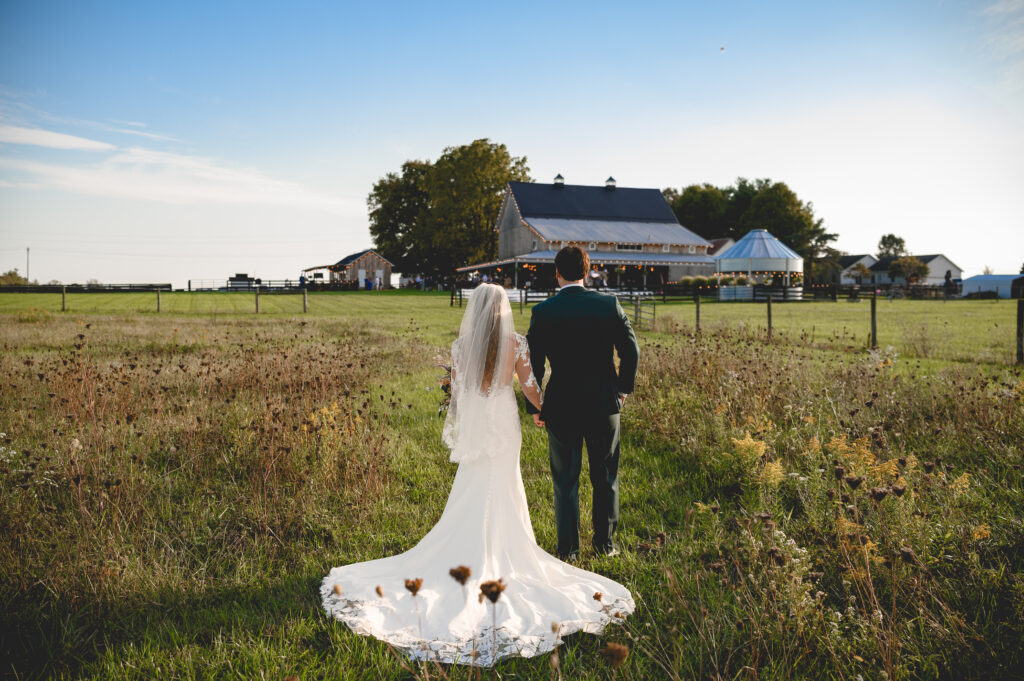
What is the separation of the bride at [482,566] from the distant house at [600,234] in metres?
41.8

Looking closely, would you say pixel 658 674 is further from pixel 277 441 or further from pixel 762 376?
pixel 762 376

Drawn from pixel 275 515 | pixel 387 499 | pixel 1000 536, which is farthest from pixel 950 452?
pixel 275 515

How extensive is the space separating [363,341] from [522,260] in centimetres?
3026

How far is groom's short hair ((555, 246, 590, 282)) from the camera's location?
384cm

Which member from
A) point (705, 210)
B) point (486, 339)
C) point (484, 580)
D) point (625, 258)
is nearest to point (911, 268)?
point (705, 210)

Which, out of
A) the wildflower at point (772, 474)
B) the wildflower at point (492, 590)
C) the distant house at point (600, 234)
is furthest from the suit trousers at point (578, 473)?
the distant house at point (600, 234)

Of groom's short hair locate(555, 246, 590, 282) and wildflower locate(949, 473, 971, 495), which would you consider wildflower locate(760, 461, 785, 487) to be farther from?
groom's short hair locate(555, 246, 590, 282)

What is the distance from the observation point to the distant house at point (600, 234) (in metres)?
48.2

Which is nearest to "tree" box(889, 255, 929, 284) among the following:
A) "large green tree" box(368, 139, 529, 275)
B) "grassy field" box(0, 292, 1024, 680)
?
"large green tree" box(368, 139, 529, 275)

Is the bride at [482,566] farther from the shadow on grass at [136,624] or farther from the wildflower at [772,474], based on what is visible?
the wildflower at [772,474]

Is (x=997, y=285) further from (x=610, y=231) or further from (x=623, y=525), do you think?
(x=623, y=525)

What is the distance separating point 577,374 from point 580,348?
180 mm

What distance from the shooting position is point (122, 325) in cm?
1844

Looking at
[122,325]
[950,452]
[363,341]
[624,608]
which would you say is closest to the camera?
[624,608]
